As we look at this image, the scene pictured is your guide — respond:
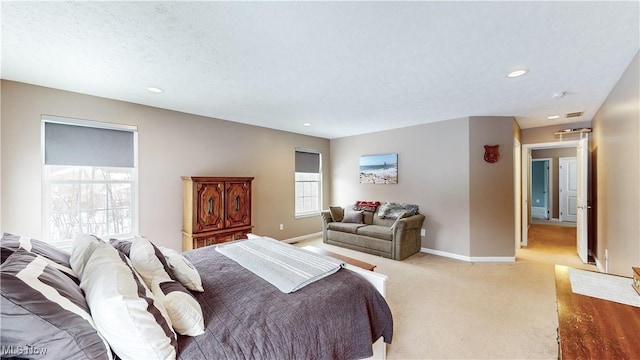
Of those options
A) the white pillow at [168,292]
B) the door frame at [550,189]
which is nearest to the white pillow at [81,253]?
the white pillow at [168,292]

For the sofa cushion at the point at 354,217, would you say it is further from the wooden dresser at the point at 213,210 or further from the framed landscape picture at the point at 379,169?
the wooden dresser at the point at 213,210

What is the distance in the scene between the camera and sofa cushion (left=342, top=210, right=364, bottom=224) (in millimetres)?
5141

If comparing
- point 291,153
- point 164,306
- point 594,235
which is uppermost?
point 291,153

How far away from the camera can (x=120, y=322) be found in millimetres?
929

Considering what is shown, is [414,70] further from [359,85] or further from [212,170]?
[212,170]

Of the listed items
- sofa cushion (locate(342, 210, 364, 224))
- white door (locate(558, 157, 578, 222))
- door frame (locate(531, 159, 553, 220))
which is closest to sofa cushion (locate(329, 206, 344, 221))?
sofa cushion (locate(342, 210, 364, 224))

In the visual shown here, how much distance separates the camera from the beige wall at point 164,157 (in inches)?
104

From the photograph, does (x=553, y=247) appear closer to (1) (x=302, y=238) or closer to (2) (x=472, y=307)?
(2) (x=472, y=307)

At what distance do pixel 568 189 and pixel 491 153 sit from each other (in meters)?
5.60

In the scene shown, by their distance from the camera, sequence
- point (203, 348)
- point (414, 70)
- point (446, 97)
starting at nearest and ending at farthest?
1. point (203, 348)
2. point (414, 70)
3. point (446, 97)

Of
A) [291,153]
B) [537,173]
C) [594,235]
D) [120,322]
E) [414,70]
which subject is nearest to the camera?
[120,322]

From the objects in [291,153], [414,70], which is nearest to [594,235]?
[414,70]

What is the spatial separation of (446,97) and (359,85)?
49.1 inches

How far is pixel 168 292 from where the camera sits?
4.31 feet
